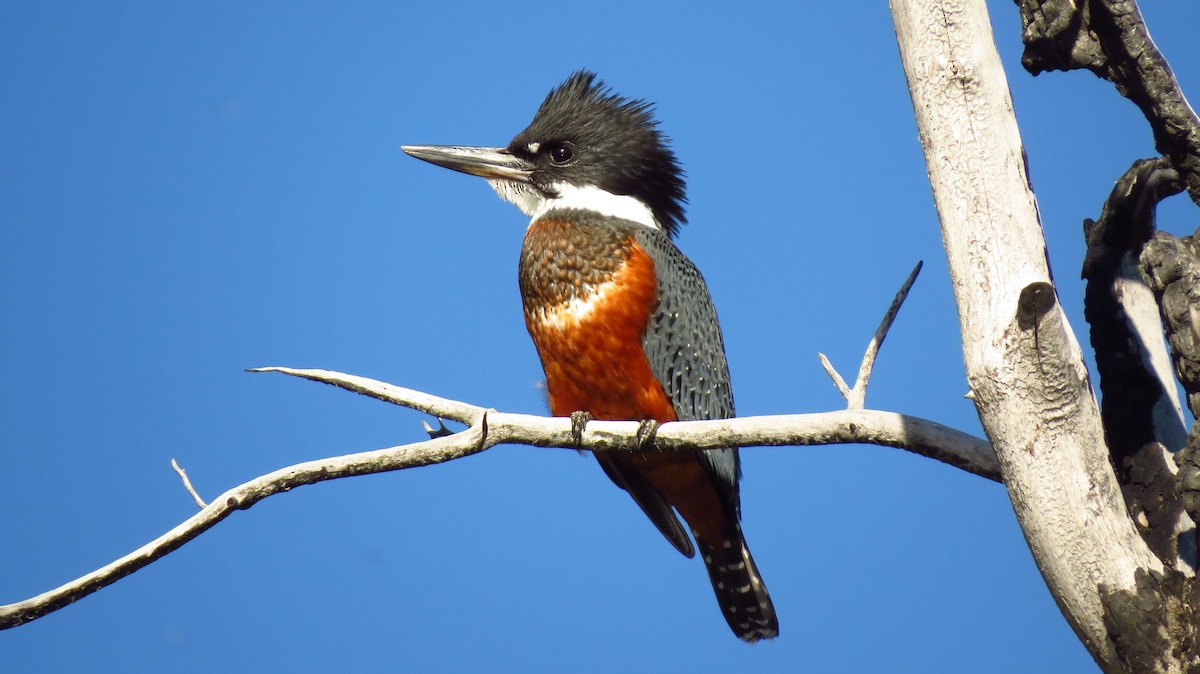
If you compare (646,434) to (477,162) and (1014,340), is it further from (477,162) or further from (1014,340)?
(477,162)

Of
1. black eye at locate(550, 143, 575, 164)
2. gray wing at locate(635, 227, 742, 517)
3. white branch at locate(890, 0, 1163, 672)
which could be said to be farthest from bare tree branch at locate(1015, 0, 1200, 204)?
black eye at locate(550, 143, 575, 164)

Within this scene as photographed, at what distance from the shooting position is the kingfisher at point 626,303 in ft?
15.6

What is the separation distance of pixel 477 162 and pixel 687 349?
4.68ft

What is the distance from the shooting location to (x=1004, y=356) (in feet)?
9.78

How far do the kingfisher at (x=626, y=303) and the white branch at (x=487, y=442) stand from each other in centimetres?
84

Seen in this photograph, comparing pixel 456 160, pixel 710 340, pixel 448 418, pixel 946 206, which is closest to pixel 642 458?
pixel 710 340

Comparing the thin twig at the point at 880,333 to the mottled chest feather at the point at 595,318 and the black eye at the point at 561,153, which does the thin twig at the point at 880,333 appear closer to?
the mottled chest feather at the point at 595,318

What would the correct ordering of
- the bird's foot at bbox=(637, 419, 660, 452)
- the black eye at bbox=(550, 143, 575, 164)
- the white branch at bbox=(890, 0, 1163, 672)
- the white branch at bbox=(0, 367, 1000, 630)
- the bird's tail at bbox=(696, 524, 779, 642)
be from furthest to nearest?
the black eye at bbox=(550, 143, 575, 164)
the bird's tail at bbox=(696, 524, 779, 642)
the bird's foot at bbox=(637, 419, 660, 452)
the white branch at bbox=(0, 367, 1000, 630)
the white branch at bbox=(890, 0, 1163, 672)

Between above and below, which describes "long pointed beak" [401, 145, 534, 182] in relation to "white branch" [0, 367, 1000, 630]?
above

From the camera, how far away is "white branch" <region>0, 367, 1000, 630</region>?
3.11 metres

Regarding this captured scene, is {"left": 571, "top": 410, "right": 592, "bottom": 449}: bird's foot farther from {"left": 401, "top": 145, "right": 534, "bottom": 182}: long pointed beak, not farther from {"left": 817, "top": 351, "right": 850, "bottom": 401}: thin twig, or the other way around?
{"left": 401, "top": 145, "right": 534, "bottom": 182}: long pointed beak

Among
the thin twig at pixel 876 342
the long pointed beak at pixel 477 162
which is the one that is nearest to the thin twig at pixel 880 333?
the thin twig at pixel 876 342

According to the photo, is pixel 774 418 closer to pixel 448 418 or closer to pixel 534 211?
pixel 448 418

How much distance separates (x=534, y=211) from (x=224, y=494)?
2.52m
